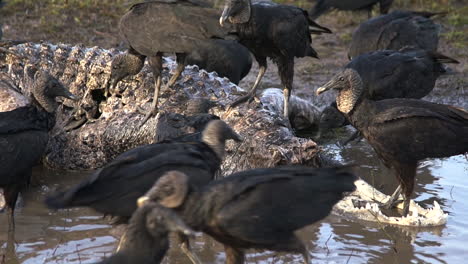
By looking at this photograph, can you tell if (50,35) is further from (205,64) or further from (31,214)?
(31,214)

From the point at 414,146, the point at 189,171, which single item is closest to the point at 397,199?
the point at 414,146

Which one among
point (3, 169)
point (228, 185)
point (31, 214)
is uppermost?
point (228, 185)

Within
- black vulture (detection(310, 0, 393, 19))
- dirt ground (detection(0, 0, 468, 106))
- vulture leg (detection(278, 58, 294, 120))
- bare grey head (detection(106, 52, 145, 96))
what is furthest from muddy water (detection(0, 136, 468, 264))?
black vulture (detection(310, 0, 393, 19))

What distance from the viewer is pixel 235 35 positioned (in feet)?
22.9

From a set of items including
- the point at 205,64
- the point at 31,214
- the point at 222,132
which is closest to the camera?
the point at 222,132

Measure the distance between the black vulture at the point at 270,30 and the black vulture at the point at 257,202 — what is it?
2.63 metres

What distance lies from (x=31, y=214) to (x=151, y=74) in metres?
1.92

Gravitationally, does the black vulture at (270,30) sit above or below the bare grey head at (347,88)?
above

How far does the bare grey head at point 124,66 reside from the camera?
7090 mm

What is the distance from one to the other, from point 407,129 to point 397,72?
5.46ft

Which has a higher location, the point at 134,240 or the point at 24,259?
the point at 134,240

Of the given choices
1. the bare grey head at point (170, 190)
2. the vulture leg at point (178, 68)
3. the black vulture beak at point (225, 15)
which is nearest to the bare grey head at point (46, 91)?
the vulture leg at point (178, 68)

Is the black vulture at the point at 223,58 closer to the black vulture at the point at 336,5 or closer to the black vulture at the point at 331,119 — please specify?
the black vulture at the point at 331,119

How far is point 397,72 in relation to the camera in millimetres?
7262
